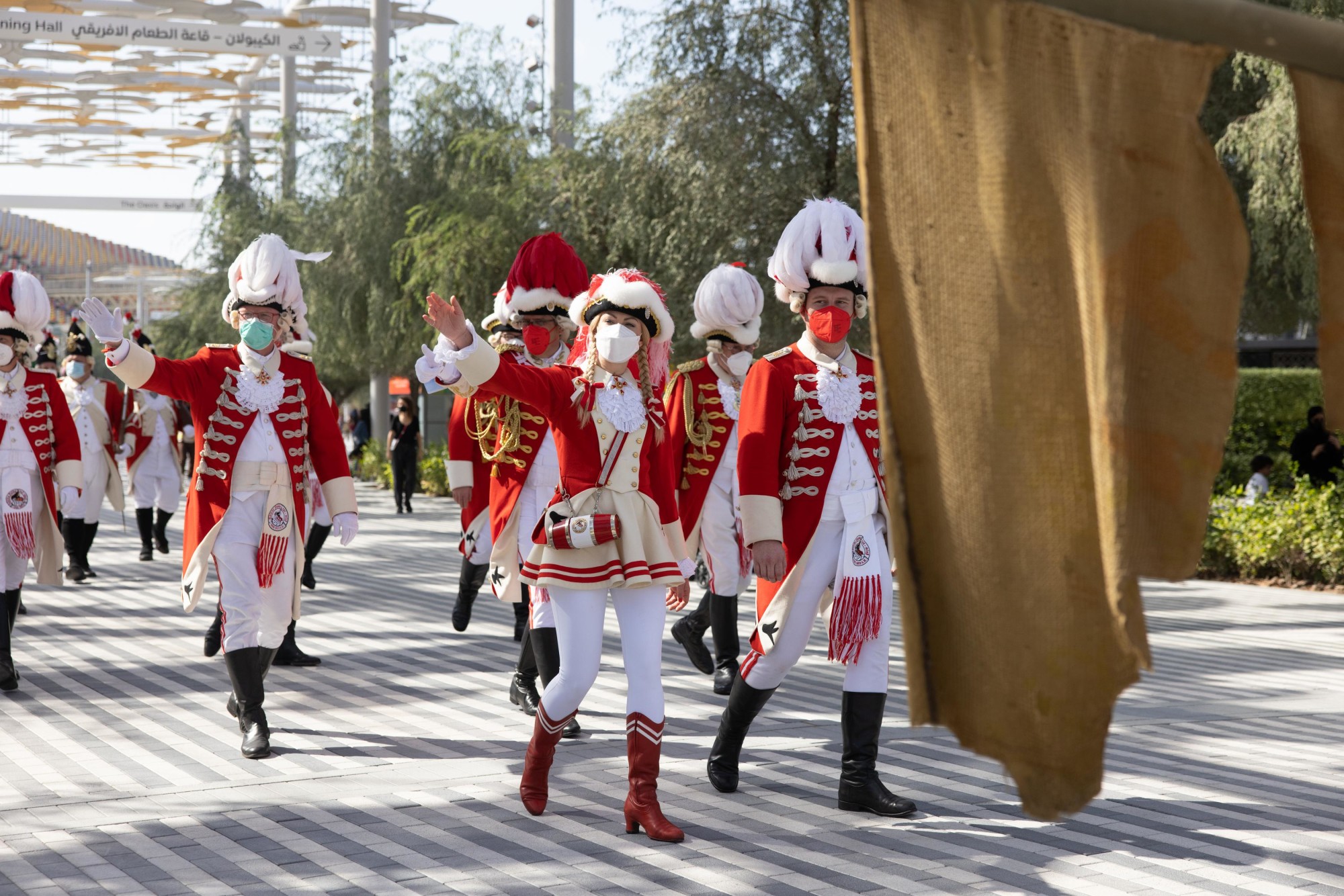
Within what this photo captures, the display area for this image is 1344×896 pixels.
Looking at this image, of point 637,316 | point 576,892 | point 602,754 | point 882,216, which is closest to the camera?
point 882,216

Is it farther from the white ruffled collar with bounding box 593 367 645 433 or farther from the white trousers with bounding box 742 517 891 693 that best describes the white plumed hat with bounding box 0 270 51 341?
the white trousers with bounding box 742 517 891 693

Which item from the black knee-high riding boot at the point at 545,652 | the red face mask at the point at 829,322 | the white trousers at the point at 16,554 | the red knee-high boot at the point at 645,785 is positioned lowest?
the red knee-high boot at the point at 645,785

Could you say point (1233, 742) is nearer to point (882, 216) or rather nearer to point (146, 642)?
point (882, 216)

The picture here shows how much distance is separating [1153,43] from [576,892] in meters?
3.50

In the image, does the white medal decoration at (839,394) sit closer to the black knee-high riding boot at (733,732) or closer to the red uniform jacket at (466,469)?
the black knee-high riding boot at (733,732)

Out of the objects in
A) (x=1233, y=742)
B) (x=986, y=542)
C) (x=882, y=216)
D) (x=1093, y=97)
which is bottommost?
(x=1233, y=742)

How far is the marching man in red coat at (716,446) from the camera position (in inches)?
315

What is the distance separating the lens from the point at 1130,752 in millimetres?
6383

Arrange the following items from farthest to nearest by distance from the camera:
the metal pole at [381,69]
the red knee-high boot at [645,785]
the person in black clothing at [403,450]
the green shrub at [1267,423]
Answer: the metal pole at [381,69] < the person in black clothing at [403,450] < the green shrub at [1267,423] < the red knee-high boot at [645,785]

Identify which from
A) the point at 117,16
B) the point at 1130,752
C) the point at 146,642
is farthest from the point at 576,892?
the point at 117,16

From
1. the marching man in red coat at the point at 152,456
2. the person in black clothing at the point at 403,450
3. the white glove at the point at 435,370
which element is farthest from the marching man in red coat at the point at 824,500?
the person in black clothing at the point at 403,450

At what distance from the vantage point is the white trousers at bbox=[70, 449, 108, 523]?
1302 centimetres

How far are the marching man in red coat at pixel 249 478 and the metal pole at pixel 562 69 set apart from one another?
1366 centimetres

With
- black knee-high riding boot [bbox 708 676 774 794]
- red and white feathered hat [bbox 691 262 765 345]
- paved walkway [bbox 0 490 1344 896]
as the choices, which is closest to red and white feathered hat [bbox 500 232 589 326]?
red and white feathered hat [bbox 691 262 765 345]
